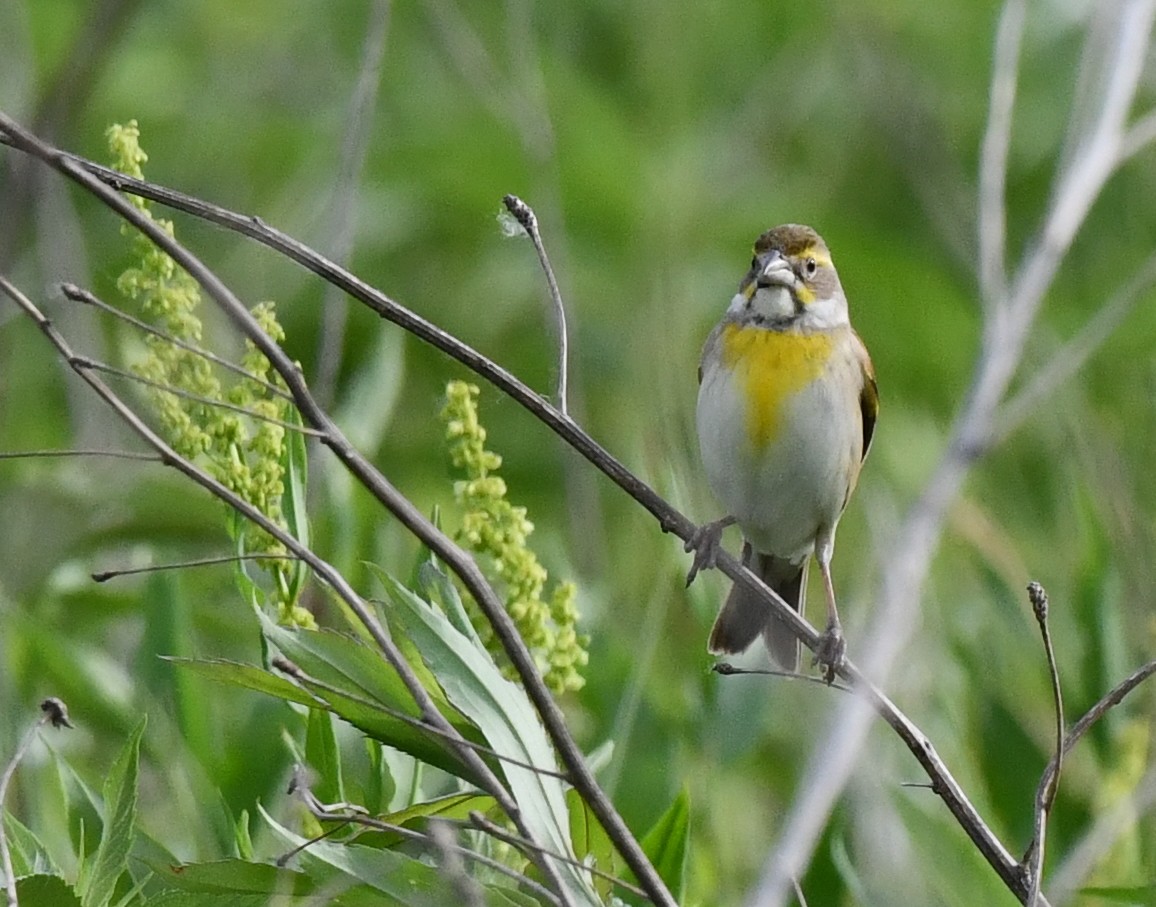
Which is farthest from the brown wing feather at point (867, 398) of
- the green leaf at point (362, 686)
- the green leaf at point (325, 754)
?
the green leaf at point (362, 686)

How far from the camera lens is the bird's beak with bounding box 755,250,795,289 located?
3871 millimetres

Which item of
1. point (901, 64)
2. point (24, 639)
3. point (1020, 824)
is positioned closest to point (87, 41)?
point (24, 639)

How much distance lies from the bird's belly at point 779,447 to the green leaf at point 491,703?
1.41 meters

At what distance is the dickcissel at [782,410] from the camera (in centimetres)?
378

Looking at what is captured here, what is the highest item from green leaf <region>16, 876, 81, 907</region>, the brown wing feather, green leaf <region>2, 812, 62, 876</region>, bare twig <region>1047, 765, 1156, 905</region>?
the brown wing feather

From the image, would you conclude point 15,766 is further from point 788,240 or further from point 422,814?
point 788,240

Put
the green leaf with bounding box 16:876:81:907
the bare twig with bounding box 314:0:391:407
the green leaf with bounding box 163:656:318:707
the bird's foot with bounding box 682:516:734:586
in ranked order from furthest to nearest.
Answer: the bare twig with bounding box 314:0:391:407, the bird's foot with bounding box 682:516:734:586, the green leaf with bounding box 163:656:318:707, the green leaf with bounding box 16:876:81:907

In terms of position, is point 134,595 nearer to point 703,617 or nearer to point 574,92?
point 703,617

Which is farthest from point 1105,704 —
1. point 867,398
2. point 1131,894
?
point 867,398

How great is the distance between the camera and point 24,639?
3760 millimetres

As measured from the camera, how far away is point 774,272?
12.7 feet

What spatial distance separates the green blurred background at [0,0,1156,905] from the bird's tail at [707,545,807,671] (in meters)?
0.06

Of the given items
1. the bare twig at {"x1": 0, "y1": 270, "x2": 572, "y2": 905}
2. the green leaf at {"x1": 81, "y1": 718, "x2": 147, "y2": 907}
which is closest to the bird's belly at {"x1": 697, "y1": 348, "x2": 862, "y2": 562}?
the green leaf at {"x1": 81, "y1": 718, "x2": 147, "y2": 907}

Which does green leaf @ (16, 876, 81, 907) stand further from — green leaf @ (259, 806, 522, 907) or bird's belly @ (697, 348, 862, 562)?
bird's belly @ (697, 348, 862, 562)
